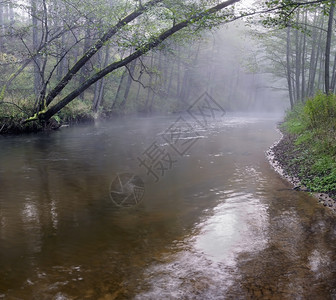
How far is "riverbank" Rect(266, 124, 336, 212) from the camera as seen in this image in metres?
5.91

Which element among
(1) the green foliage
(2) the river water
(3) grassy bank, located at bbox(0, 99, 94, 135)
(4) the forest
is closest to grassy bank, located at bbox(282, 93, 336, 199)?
(2) the river water

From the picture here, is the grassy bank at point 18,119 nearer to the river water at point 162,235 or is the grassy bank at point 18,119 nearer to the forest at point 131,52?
the forest at point 131,52

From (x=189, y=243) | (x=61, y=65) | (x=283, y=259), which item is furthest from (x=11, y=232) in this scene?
(x=61, y=65)

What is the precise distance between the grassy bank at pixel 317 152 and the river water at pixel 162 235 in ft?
1.90

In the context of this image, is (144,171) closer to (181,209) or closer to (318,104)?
(181,209)

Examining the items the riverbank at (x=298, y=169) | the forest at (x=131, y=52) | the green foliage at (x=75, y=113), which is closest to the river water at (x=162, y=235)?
the riverbank at (x=298, y=169)

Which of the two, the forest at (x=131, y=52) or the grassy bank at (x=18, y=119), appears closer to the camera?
the forest at (x=131, y=52)

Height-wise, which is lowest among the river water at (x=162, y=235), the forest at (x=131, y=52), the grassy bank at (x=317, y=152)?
the river water at (x=162, y=235)

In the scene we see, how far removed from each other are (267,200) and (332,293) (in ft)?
9.54

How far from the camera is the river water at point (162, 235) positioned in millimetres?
3184

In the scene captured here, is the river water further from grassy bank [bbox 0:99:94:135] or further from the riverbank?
grassy bank [bbox 0:99:94:135]

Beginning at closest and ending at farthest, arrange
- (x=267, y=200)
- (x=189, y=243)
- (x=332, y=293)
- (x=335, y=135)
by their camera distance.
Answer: (x=332, y=293), (x=189, y=243), (x=267, y=200), (x=335, y=135)

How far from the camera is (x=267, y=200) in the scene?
5906mm

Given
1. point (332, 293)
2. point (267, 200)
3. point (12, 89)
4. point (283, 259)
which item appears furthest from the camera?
point (12, 89)
